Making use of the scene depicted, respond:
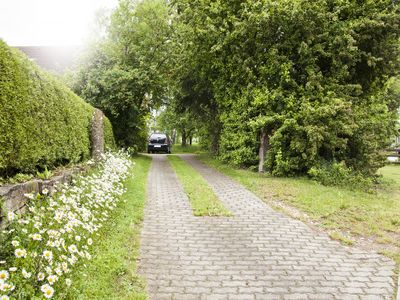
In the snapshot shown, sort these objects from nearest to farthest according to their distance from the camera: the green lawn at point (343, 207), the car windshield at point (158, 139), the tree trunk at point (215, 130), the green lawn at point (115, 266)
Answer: the green lawn at point (115, 266) < the green lawn at point (343, 207) < the tree trunk at point (215, 130) < the car windshield at point (158, 139)

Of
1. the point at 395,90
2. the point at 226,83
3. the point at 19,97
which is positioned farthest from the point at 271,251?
the point at 395,90

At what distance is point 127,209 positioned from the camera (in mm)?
7301

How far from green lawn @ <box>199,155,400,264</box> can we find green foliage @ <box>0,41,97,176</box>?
556 centimetres

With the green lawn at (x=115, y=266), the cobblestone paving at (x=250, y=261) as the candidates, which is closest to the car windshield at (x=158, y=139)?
the cobblestone paving at (x=250, y=261)

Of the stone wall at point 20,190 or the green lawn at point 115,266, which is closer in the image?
the green lawn at point 115,266

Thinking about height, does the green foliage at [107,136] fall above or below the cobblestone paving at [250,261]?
above

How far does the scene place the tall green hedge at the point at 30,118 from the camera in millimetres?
4848

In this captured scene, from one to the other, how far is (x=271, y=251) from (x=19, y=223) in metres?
3.67

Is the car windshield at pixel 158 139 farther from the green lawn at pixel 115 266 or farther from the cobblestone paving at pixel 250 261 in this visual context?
the green lawn at pixel 115 266

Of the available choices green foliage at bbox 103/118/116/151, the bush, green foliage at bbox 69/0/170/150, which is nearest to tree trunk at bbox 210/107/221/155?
green foliage at bbox 69/0/170/150

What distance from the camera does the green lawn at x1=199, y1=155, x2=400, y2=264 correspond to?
620cm

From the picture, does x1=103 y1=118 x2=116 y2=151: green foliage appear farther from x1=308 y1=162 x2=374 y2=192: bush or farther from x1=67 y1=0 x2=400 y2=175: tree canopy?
x1=308 y1=162 x2=374 y2=192: bush

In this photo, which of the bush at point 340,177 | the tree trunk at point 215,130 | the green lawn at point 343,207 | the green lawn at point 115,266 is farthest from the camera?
the tree trunk at point 215,130

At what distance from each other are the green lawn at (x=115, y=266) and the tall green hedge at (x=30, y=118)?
1845mm
